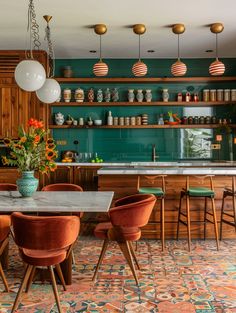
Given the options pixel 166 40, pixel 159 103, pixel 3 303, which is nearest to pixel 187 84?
pixel 159 103

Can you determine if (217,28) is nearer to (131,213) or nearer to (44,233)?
(131,213)

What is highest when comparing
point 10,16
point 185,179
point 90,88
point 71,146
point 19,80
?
point 10,16

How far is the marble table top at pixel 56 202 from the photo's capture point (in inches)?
117

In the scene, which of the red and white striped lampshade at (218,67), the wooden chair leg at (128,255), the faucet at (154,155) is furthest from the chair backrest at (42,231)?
the faucet at (154,155)

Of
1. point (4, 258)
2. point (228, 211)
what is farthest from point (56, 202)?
point (228, 211)

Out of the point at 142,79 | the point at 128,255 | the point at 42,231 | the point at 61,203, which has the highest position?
the point at 142,79

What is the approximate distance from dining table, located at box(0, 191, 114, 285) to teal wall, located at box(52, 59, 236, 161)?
11.9ft

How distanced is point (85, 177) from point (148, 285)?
3.47 metres

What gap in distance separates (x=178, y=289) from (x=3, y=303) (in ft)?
4.93

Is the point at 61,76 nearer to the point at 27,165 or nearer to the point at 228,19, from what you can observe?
the point at 228,19

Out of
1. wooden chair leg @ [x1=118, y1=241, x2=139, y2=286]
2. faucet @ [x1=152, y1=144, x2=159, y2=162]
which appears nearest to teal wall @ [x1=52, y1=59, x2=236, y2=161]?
faucet @ [x1=152, y1=144, x2=159, y2=162]

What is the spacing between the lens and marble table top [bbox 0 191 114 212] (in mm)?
2982

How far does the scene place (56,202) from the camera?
326cm

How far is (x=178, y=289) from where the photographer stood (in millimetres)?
3301
